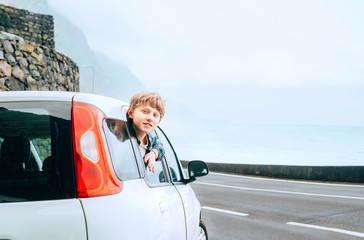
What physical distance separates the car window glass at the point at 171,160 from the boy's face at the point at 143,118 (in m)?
0.86

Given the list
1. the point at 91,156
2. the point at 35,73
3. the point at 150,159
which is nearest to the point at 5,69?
the point at 35,73

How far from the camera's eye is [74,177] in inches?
79.3

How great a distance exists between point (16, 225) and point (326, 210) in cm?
920

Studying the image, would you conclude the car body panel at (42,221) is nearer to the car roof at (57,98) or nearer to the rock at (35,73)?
the car roof at (57,98)

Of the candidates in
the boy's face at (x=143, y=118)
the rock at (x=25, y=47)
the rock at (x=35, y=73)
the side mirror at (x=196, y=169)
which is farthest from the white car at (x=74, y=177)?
the rock at (x=35, y=73)

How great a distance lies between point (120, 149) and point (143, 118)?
42 centimetres

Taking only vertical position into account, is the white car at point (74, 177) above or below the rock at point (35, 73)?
below

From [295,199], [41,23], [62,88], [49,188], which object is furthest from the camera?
[41,23]

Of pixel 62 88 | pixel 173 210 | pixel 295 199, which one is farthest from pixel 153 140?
pixel 62 88

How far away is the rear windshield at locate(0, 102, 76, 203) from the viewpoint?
1956mm

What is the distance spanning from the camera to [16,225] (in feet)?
6.04

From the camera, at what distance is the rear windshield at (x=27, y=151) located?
6.42 ft

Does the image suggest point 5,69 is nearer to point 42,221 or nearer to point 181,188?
point 181,188

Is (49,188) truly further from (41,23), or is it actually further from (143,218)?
(41,23)
